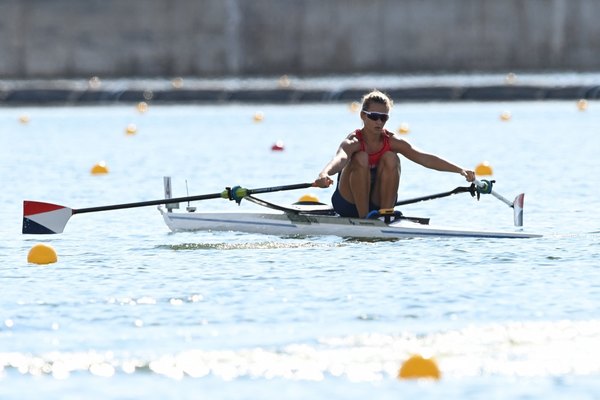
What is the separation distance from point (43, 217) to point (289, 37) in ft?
113

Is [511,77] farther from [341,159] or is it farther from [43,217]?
[341,159]

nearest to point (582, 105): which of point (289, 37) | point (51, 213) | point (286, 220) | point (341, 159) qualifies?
point (289, 37)

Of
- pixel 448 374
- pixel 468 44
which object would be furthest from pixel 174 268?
pixel 468 44

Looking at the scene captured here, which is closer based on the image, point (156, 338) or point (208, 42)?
point (156, 338)

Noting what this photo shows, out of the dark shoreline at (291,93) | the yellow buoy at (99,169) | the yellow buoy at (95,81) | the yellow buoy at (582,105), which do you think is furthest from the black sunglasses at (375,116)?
the yellow buoy at (95,81)

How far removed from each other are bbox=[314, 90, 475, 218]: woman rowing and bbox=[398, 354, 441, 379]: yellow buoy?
4.94 metres

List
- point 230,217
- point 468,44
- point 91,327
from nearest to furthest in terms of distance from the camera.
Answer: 1. point 91,327
2. point 230,217
3. point 468,44

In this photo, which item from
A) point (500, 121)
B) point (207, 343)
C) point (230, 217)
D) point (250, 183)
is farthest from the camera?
point (500, 121)

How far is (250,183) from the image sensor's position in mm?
19734

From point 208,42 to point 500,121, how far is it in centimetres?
1787

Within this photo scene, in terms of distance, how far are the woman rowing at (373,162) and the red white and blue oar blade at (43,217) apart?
2.71 metres

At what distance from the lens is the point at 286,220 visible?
13789mm

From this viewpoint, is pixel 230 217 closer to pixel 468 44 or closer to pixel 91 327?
pixel 91 327

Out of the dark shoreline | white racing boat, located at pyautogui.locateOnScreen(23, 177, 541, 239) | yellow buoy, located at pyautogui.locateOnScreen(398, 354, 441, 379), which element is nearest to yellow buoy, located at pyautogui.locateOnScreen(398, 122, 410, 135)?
the dark shoreline
